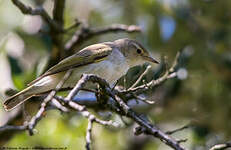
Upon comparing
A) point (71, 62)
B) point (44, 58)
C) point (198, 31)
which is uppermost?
point (71, 62)

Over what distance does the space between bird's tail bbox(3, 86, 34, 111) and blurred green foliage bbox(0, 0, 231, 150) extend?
58.7 inches

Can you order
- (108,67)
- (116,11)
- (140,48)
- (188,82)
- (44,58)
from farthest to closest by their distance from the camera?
1. (116,11)
2. (188,82)
3. (44,58)
4. (140,48)
5. (108,67)

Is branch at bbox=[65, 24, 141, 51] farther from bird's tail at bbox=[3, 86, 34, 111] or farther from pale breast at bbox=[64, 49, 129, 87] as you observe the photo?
bird's tail at bbox=[3, 86, 34, 111]

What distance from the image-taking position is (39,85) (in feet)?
12.1

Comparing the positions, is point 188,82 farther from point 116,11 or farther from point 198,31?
point 116,11

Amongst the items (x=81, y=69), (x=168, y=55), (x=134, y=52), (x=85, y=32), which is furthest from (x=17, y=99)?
(x=168, y=55)

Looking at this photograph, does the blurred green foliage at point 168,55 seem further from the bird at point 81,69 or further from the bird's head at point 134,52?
the bird at point 81,69

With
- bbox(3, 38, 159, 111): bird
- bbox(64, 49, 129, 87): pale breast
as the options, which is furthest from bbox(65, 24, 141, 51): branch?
bbox(64, 49, 129, 87): pale breast

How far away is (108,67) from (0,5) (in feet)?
10.6

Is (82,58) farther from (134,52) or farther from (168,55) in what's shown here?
(168,55)

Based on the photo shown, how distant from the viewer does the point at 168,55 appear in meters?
6.44

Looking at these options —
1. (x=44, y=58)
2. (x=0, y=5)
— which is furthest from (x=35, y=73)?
(x=0, y=5)

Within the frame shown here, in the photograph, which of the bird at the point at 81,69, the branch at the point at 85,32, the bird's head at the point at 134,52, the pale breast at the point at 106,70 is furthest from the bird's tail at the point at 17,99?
the branch at the point at 85,32

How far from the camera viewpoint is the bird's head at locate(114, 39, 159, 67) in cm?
458
